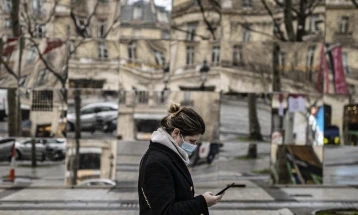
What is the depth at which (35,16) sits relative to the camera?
1180cm

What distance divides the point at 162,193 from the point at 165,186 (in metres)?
0.04

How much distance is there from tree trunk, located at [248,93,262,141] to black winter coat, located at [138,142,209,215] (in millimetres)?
8523

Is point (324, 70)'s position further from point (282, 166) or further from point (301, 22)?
point (282, 166)

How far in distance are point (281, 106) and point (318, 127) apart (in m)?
0.86

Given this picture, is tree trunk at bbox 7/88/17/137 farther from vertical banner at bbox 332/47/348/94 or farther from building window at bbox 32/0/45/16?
vertical banner at bbox 332/47/348/94

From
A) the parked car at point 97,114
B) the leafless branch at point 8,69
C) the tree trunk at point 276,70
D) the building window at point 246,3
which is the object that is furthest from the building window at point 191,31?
the leafless branch at point 8,69

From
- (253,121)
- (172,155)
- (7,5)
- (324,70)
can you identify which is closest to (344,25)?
(324,70)

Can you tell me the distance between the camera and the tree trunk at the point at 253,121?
38.9ft

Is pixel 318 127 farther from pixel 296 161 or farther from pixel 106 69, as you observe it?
pixel 106 69

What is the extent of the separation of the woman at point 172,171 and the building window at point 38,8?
8928 mm

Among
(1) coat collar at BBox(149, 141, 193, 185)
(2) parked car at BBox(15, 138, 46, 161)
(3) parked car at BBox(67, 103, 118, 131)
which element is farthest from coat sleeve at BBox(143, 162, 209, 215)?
(2) parked car at BBox(15, 138, 46, 161)

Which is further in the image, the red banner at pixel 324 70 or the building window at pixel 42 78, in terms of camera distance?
the red banner at pixel 324 70

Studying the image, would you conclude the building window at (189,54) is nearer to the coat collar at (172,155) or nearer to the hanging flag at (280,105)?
the hanging flag at (280,105)

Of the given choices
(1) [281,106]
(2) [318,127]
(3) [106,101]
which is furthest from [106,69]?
(2) [318,127]
